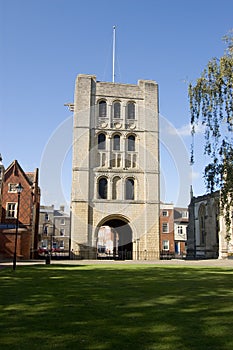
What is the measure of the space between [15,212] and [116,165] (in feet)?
43.7

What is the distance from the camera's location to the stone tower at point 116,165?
41469 millimetres

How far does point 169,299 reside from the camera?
10070mm

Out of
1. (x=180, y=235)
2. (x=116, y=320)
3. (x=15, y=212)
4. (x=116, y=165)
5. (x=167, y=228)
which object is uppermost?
(x=116, y=165)

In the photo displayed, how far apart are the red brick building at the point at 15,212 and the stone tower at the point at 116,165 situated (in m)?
5.37

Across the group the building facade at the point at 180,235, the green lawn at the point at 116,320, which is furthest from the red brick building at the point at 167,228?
the green lawn at the point at 116,320

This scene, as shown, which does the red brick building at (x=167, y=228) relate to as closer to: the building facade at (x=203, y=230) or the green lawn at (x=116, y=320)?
the building facade at (x=203, y=230)

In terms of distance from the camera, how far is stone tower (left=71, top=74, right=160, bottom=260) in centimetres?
4147

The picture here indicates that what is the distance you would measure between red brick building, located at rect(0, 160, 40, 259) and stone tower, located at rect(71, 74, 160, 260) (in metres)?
5.37

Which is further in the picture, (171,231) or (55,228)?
(55,228)

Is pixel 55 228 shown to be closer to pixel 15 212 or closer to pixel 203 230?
pixel 203 230

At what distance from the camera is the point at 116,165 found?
144 ft

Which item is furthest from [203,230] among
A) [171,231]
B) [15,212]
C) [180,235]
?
[15,212]

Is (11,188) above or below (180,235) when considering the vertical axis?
above

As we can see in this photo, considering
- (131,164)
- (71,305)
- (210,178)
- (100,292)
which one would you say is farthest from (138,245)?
(71,305)
